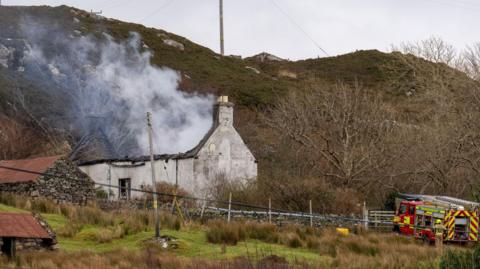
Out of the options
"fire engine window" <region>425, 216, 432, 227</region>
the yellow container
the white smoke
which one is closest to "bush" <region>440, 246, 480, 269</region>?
the yellow container

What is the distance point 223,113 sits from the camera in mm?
43281

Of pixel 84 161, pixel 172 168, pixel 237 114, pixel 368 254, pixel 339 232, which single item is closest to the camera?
pixel 368 254

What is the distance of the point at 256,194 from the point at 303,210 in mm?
2417

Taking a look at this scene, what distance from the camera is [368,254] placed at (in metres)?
25.0

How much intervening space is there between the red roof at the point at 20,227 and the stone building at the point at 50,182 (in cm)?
1218

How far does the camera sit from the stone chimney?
43000 mm

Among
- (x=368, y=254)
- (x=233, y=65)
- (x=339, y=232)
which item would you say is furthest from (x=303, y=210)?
(x=233, y=65)

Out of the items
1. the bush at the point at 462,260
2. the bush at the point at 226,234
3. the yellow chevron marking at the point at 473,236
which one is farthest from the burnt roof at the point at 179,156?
the bush at the point at 462,260

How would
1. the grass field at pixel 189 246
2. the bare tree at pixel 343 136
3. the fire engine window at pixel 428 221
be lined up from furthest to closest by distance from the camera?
the bare tree at pixel 343 136 → the fire engine window at pixel 428 221 → the grass field at pixel 189 246

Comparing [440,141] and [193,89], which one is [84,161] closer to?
[440,141]

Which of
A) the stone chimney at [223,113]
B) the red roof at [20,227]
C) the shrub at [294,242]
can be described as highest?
the stone chimney at [223,113]

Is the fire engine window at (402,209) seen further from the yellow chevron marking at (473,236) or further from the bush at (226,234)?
the bush at (226,234)

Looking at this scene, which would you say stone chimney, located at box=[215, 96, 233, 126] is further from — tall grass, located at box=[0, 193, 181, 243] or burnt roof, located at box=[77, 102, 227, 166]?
tall grass, located at box=[0, 193, 181, 243]

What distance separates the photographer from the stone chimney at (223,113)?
141 feet
